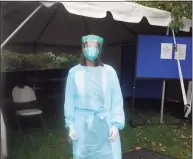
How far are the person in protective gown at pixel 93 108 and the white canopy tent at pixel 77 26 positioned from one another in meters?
1.55

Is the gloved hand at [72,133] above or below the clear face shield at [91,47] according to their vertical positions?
below

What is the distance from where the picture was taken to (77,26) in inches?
311

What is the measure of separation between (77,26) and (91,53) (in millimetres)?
5277

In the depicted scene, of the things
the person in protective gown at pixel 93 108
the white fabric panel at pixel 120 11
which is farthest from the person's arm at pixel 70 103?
the white fabric panel at pixel 120 11

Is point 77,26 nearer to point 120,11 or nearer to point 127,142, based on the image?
point 120,11

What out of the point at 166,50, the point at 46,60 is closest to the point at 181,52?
the point at 166,50

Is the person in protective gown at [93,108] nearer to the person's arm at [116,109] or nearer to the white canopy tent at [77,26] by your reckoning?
the person's arm at [116,109]

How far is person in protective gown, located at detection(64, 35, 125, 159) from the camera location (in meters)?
2.71

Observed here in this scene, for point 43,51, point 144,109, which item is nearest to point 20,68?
point 43,51

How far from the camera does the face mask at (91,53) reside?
276 cm

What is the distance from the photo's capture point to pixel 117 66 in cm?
825

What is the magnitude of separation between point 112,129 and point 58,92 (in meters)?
4.66

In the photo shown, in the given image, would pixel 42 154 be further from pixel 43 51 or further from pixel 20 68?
pixel 43 51

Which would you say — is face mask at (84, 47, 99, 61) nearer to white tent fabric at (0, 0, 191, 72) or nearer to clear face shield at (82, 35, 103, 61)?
clear face shield at (82, 35, 103, 61)
